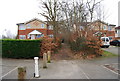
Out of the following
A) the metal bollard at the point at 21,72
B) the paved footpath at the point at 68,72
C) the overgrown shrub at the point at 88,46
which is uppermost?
the overgrown shrub at the point at 88,46

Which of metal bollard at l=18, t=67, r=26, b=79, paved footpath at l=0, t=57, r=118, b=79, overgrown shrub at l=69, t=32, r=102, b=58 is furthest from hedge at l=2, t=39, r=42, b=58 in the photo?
metal bollard at l=18, t=67, r=26, b=79

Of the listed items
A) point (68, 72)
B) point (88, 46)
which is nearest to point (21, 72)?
point (68, 72)

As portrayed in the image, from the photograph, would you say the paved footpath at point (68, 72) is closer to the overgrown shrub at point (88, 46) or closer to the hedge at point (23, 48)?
the hedge at point (23, 48)

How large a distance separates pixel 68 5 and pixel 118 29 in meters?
33.2

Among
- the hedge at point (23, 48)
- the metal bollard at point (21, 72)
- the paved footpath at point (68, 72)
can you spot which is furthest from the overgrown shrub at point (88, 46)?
the metal bollard at point (21, 72)

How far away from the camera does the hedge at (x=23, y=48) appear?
41.3ft

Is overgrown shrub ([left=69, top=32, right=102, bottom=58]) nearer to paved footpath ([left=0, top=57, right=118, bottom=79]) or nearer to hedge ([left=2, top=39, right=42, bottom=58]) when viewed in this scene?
paved footpath ([left=0, top=57, right=118, bottom=79])

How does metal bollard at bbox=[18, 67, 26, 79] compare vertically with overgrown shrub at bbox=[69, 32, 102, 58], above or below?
below

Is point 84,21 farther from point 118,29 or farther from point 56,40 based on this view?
point 118,29

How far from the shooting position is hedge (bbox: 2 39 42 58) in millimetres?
12586

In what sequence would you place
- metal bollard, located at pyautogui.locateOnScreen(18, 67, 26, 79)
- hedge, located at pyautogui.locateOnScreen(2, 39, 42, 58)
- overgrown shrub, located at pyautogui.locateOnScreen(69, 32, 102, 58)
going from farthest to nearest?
overgrown shrub, located at pyautogui.locateOnScreen(69, 32, 102, 58) → hedge, located at pyautogui.locateOnScreen(2, 39, 42, 58) → metal bollard, located at pyautogui.locateOnScreen(18, 67, 26, 79)

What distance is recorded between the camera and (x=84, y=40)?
1316cm

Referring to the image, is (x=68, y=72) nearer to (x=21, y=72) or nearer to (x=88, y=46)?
(x=21, y=72)

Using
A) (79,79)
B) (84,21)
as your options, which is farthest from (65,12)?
(79,79)
